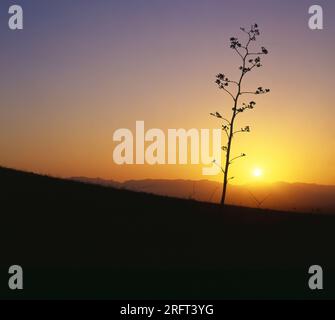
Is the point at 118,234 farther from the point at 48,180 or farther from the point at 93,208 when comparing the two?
the point at 48,180

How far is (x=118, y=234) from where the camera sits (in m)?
26.5

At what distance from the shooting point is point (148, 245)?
25.5 meters

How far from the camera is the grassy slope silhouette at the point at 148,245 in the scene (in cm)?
2117

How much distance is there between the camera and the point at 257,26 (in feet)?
98.5

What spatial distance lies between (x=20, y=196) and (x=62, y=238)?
19.6 ft

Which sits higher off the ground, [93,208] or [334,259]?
[93,208]

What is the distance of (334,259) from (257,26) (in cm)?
1270

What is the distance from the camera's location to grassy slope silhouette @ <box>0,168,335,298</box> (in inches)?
834
